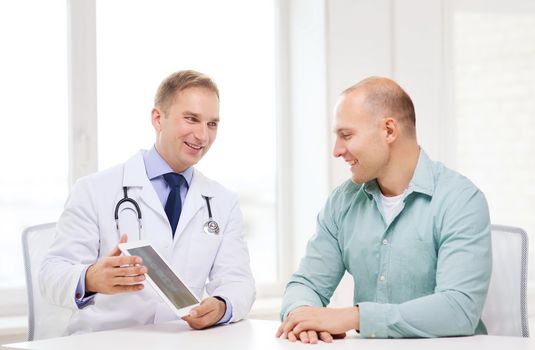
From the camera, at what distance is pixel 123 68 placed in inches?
157

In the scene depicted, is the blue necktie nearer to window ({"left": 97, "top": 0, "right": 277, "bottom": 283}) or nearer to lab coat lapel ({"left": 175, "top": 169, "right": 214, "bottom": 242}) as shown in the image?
lab coat lapel ({"left": 175, "top": 169, "right": 214, "bottom": 242})

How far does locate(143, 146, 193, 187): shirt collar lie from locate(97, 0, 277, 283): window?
1112mm

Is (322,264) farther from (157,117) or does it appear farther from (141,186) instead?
(157,117)

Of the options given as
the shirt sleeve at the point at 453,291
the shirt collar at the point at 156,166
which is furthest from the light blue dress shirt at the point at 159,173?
the shirt sleeve at the point at 453,291

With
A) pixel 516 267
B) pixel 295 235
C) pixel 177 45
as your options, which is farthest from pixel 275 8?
pixel 516 267

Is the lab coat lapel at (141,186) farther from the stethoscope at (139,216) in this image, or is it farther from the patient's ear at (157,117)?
the patient's ear at (157,117)

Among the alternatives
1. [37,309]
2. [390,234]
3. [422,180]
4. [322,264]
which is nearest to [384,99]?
[422,180]

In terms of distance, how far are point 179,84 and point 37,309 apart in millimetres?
888

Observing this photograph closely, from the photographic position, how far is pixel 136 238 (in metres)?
2.69

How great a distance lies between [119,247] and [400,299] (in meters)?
0.86

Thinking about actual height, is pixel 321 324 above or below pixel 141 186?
below

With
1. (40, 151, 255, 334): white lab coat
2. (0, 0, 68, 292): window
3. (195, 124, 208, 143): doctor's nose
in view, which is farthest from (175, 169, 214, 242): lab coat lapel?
(0, 0, 68, 292): window

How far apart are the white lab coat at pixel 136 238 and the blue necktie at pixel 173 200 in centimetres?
4

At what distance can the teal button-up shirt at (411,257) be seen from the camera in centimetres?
230
